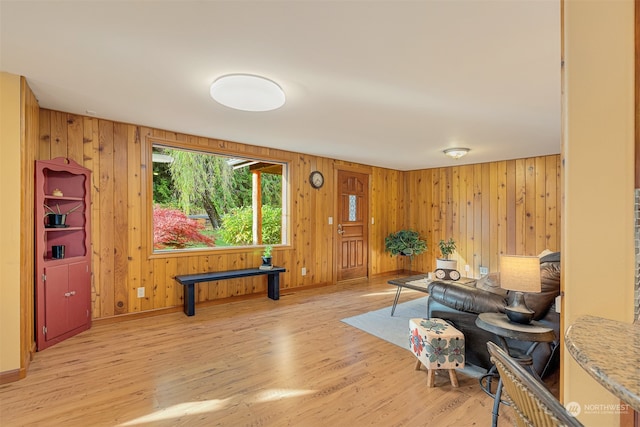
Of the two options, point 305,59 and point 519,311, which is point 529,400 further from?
point 305,59

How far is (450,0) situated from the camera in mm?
1458

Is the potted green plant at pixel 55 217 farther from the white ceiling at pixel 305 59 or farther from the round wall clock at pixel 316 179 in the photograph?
the round wall clock at pixel 316 179

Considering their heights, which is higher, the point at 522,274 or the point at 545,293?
the point at 522,274

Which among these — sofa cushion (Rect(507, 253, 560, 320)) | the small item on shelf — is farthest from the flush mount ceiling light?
sofa cushion (Rect(507, 253, 560, 320))

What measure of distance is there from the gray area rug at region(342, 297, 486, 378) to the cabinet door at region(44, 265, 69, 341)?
Result: 2847 mm

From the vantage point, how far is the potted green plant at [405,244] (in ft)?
19.9

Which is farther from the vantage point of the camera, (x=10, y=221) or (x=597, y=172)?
(x=10, y=221)

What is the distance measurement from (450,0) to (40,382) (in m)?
3.59

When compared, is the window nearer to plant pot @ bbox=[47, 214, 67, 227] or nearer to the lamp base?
plant pot @ bbox=[47, 214, 67, 227]

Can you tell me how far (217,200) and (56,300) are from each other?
9.39 ft

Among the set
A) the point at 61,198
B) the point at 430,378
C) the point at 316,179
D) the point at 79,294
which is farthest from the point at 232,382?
the point at 316,179

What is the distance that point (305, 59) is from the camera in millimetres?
2041

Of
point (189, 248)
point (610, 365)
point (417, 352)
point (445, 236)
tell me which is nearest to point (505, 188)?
point (445, 236)

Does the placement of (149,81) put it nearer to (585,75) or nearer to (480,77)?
(480,77)
